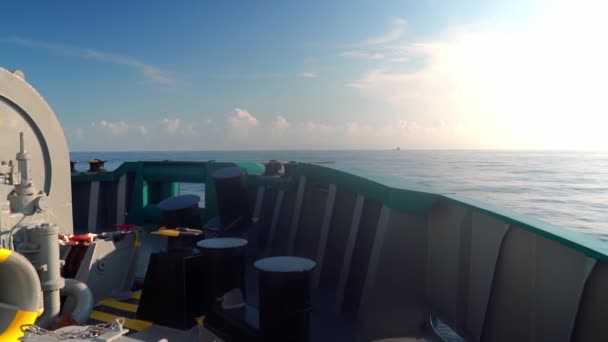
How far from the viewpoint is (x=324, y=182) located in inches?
381

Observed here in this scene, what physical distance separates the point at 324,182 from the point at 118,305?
499cm

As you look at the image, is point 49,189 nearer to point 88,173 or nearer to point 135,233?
point 135,233

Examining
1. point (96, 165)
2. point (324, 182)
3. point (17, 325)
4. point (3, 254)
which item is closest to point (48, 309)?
point (17, 325)

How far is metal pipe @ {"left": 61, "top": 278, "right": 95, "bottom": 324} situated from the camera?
662cm

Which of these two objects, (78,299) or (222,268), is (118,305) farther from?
(222,268)

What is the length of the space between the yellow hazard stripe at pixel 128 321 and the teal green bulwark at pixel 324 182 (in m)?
4.48

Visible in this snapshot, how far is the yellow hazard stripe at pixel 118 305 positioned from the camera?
827 cm

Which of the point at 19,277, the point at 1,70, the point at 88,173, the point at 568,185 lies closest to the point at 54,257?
the point at 19,277

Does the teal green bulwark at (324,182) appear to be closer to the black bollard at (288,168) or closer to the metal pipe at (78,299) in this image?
the black bollard at (288,168)

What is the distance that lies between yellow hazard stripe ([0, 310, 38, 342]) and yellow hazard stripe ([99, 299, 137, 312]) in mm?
3108

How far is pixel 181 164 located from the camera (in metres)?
16.4

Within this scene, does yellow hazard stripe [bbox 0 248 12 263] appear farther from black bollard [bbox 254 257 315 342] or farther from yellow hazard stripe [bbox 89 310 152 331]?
yellow hazard stripe [bbox 89 310 152 331]

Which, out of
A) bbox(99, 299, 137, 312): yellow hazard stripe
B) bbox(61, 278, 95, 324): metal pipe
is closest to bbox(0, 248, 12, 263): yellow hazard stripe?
bbox(61, 278, 95, 324): metal pipe

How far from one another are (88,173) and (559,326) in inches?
655
